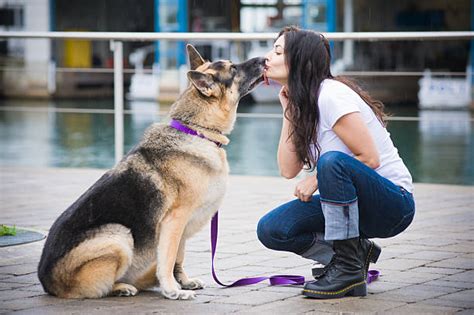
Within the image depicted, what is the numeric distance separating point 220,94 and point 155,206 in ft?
2.13

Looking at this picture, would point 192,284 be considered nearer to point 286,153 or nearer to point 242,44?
point 286,153

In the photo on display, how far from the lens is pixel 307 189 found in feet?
14.9

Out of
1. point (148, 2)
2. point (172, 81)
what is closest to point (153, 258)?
point (172, 81)

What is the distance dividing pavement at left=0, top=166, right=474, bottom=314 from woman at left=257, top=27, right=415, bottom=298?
8.0 inches

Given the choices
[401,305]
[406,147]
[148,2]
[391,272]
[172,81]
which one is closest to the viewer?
[401,305]

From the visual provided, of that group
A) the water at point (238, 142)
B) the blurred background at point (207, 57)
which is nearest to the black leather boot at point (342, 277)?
the water at point (238, 142)

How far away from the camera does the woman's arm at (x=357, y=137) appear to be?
4.23m

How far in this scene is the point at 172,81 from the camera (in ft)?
71.9

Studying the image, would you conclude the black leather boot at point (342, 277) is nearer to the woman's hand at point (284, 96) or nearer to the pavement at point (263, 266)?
the pavement at point (263, 266)

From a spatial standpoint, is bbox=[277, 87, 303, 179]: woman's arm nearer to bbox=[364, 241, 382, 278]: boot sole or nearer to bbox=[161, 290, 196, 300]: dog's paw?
bbox=[364, 241, 382, 278]: boot sole

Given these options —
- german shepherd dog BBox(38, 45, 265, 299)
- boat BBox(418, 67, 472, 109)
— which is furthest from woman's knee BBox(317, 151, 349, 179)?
boat BBox(418, 67, 472, 109)

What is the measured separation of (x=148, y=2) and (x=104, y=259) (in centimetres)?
2655

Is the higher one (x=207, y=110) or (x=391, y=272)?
(x=207, y=110)

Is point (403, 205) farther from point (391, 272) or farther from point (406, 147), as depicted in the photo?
point (406, 147)
